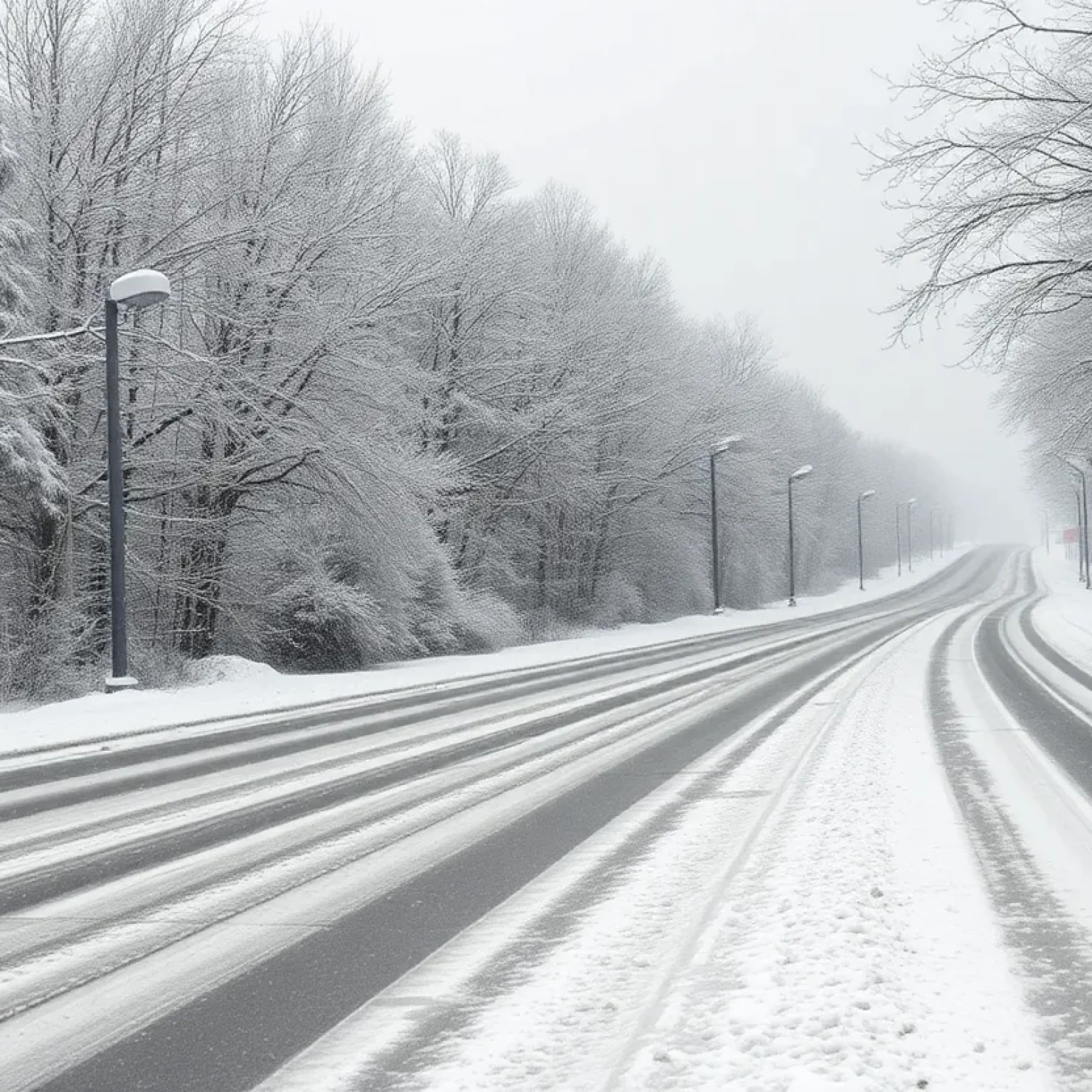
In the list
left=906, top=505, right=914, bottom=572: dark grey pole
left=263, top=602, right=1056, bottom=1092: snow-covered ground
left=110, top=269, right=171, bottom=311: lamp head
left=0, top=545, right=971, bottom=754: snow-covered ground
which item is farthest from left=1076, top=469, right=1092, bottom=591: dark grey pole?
left=263, top=602, right=1056, bottom=1092: snow-covered ground

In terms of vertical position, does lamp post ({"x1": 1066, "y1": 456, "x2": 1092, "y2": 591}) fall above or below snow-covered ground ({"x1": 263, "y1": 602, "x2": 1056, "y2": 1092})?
above

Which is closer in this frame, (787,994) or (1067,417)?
(787,994)

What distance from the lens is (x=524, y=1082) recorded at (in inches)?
115

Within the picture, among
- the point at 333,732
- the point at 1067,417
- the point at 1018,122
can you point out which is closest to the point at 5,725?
the point at 333,732

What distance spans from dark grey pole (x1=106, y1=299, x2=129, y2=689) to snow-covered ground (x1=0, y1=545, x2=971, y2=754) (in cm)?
56

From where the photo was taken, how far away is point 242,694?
1485 cm

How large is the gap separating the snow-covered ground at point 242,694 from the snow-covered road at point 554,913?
1653 mm

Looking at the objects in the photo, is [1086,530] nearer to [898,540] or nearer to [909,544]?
[898,540]

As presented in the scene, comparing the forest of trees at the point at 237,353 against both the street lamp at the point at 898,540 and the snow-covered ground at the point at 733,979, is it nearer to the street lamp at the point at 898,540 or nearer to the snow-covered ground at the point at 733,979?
the snow-covered ground at the point at 733,979

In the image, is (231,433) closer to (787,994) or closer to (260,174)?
(260,174)

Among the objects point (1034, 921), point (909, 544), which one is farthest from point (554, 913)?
point (909, 544)

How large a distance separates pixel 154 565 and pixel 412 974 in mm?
15919

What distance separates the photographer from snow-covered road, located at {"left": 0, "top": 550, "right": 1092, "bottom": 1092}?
3.10 metres

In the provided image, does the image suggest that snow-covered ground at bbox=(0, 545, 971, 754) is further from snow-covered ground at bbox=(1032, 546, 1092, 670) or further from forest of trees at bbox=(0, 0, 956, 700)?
snow-covered ground at bbox=(1032, 546, 1092, 670)
